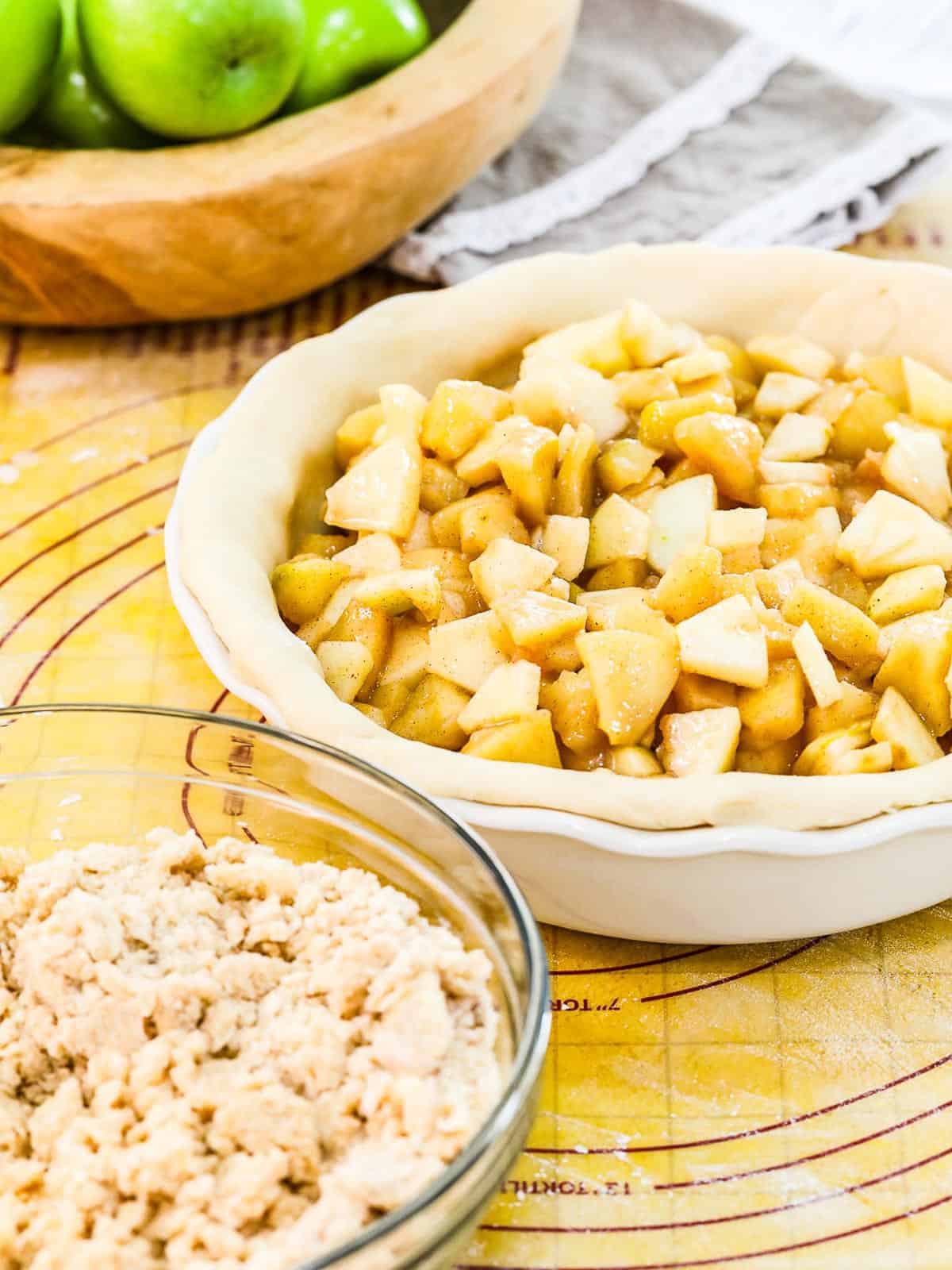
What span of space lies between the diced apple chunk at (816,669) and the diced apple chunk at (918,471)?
1.10ft

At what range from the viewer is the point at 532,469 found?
1.76 meters

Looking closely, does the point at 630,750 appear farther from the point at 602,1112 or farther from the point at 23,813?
the point at 23,813

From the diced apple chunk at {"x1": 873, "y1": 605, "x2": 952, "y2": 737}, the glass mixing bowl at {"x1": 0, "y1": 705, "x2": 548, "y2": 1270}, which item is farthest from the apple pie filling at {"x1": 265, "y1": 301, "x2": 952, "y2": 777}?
the glass mixing bowl at {"x1": 0, "y1": 705, "x2": 548, "y2": 1270}

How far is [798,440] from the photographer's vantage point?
6.24 ft

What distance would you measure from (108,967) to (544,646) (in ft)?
1.92

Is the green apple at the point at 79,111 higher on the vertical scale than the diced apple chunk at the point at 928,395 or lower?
higher

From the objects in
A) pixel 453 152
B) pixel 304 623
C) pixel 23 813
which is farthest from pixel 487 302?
pixel 23 813

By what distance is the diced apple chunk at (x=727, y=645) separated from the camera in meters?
1.54

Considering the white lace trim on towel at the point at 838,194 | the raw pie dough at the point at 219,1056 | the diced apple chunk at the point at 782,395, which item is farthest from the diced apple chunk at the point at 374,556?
the white lace trim on towel at the point at 838,194

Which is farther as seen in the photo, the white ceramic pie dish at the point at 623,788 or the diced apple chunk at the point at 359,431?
the diced apple chunk at the point at 359,431

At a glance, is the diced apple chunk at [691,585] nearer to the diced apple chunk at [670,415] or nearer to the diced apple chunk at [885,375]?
the diced apple chunk at [670,415]

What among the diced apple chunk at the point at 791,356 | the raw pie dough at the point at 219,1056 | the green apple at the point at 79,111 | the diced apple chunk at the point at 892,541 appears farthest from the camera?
the green apple at the point at 79,111

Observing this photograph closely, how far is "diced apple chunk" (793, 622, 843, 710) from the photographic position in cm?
156

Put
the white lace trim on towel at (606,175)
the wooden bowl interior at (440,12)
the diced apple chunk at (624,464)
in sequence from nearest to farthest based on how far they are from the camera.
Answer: the diced apple chunk at (624,464)
the white lace trim on towel at (606,175)
the wooden bowl interior at (440,12)
